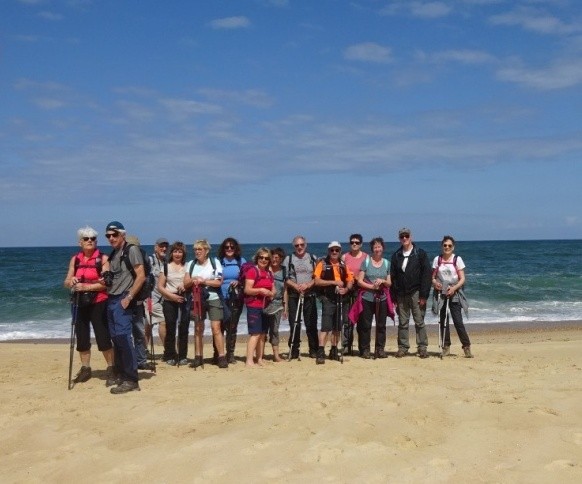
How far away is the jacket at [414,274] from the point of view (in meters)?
8.49

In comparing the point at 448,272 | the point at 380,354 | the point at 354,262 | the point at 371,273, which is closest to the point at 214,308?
the point at 354,262

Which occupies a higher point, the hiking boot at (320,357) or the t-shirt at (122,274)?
the t-shirt at (122,274)

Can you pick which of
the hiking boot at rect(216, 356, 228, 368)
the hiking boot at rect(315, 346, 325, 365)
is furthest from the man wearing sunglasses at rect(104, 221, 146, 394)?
the hiking boot at rect(315, 346, 325, 365)

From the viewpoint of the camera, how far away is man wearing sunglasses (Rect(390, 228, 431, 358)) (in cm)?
852

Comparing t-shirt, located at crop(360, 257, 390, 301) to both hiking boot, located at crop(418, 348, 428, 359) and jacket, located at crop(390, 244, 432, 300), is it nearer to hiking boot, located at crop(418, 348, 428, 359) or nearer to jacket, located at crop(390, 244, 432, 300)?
jacket, located at crop(390, 244, 432, 300)

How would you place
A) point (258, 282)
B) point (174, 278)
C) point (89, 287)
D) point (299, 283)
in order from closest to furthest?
point (89, 287)
point (258, 282)
point (174, 278)
point (299, 283)

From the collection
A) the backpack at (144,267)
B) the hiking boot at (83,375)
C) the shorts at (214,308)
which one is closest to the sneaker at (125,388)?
the hiking boot at (83,375)

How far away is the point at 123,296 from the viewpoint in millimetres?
6723

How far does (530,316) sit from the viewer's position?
18.0 metres

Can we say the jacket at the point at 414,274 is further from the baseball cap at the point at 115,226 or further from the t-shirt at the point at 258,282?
the baseball cap at the point at 115,226

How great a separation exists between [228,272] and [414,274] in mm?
2468

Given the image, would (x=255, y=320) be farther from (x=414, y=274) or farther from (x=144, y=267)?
(x=414, y=274)

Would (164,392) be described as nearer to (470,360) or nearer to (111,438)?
(111,438)

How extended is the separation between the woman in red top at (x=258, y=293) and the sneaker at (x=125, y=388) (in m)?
1.80
